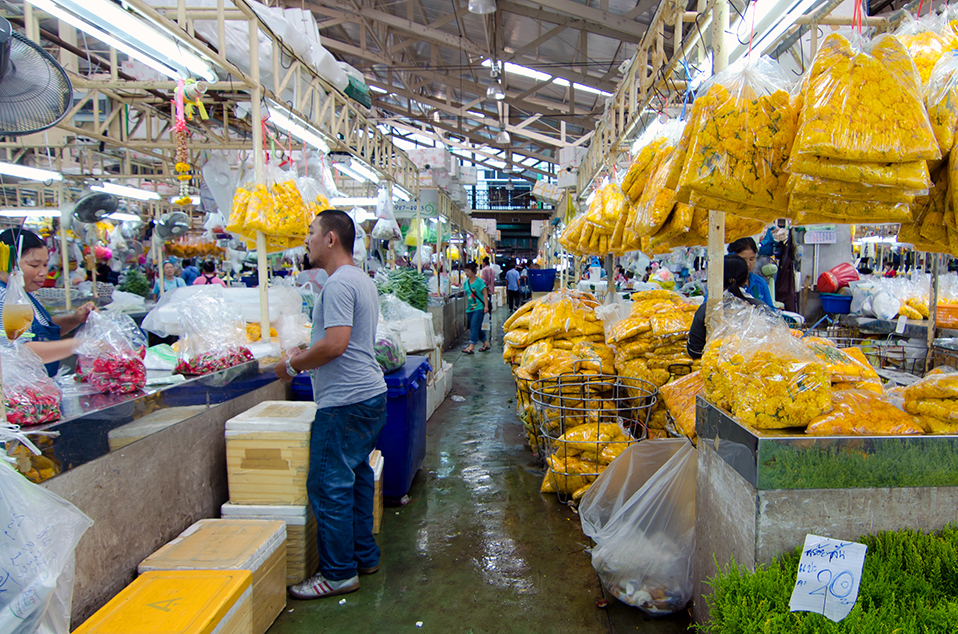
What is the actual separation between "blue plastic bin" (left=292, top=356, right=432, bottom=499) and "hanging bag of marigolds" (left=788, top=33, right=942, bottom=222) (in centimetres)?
252

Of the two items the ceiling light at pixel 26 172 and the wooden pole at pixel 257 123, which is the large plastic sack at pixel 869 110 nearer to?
the wooden pole at pixel 257 123

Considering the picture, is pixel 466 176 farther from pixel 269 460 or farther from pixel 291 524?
pixel 291 524

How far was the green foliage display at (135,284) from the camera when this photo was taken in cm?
872

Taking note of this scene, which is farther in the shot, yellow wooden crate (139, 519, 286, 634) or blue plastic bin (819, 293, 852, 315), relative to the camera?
blue plastic bin (819, 293, 852, 315)

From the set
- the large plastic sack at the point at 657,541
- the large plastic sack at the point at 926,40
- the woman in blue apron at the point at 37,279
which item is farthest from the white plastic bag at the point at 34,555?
the large plastic sack at the point at 926,40

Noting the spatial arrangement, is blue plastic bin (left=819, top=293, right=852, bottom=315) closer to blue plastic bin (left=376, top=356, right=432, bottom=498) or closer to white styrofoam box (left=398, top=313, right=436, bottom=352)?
white styrofoam box (left=398, top=313, right=436, bottom=352)

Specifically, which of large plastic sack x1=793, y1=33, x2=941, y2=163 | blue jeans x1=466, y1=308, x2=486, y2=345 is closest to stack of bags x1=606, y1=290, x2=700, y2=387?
large plastic sack x1=793, y1=33, x2=941, y2=163

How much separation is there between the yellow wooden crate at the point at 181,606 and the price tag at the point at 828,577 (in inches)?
69.8

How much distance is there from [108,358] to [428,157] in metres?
8.90

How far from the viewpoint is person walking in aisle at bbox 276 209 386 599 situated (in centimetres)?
252

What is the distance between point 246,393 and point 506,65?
9.41m

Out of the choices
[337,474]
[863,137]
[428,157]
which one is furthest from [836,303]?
[428,157]

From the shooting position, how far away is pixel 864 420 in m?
1.65

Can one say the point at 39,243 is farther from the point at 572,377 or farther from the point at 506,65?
the point at 506,65
